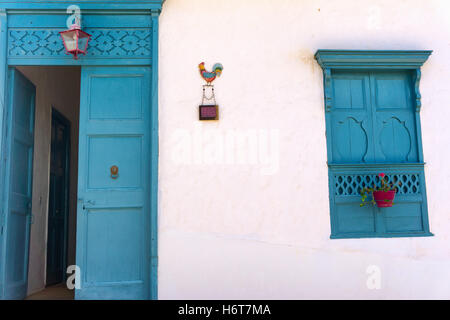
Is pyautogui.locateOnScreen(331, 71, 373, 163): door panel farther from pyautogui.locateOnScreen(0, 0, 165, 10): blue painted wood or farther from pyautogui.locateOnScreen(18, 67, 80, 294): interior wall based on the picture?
pyautogui.locateOnScreen(18, 67, 80, 294): interior wall

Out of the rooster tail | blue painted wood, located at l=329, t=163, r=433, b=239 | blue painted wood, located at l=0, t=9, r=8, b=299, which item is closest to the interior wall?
blue painted wood, located at l=0, t=9, r=8, b=299

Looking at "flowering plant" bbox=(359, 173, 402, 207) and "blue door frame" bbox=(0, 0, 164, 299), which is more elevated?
"blue door frame" bbox=(0, 0, 164, 299)

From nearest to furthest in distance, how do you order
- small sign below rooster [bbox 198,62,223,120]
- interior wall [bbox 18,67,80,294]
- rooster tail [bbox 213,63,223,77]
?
small sign below rooster [bbox 198,62,223,120]
rooster tail [bbox 213,63,223,77]
interior wall [bbox 18,67,80,294]

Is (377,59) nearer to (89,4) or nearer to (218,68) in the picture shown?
(218,68)

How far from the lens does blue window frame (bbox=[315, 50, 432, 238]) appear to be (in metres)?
5.07

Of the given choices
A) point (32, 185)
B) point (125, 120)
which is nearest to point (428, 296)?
point (125, 120)

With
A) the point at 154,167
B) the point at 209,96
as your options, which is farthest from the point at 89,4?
the point at 154,167

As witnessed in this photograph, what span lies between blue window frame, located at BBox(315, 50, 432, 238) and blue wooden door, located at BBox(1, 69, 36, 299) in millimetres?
3447

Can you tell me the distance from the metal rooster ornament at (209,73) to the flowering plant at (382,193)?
2.05 metres

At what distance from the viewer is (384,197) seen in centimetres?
488

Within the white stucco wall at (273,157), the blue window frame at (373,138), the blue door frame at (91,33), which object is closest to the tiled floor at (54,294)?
the white stucco wall at (273,157)

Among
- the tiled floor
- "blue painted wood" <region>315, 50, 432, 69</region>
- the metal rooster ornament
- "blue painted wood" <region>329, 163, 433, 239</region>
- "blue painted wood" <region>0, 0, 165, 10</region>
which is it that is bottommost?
the tiled floor

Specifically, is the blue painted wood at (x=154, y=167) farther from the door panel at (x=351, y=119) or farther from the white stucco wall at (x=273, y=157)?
the door panel at (x=351, y=119)

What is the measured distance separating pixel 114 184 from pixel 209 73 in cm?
160
